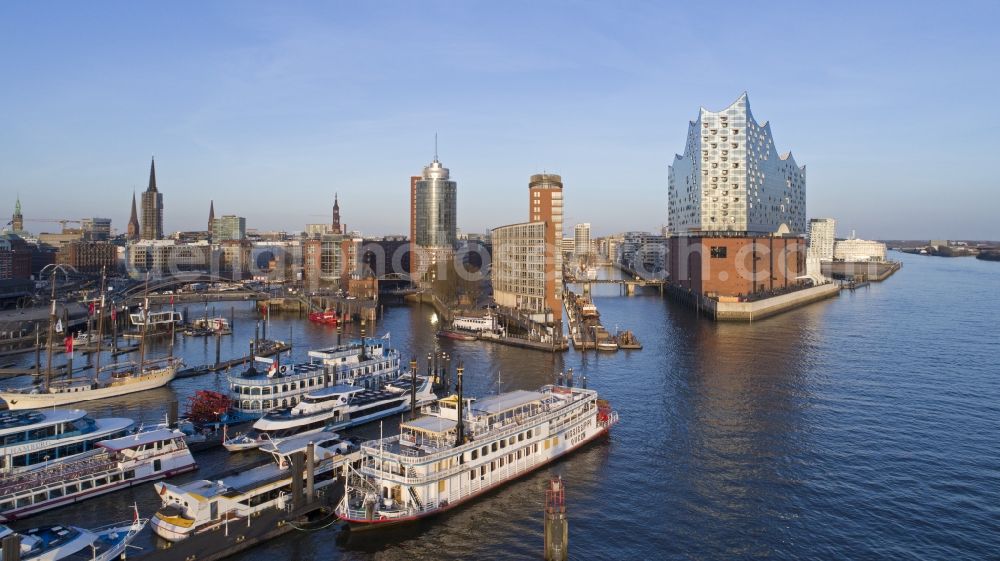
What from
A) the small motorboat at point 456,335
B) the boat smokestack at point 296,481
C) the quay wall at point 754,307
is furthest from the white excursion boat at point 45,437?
the quay wall at point 754,307

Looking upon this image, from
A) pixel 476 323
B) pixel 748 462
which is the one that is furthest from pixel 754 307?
pixel 748 462

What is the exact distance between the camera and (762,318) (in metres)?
72.0

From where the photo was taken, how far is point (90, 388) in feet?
119

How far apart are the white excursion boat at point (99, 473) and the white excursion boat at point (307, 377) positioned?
6.85m

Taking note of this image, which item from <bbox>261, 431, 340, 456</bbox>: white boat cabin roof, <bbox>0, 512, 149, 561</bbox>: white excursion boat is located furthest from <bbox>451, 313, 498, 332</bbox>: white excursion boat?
<bbox>0, 512, 149, 561</bbox>: white excursion boat


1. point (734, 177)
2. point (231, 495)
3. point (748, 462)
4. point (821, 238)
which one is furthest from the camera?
point (821, 238)

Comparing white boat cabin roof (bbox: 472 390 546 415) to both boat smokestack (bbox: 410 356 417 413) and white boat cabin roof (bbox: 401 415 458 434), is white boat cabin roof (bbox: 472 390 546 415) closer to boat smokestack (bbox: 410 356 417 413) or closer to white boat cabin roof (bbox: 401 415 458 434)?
white boat cabin roof (bbox: 401 415 458 434)

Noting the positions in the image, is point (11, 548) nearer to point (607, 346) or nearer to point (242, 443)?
point (242, 443)

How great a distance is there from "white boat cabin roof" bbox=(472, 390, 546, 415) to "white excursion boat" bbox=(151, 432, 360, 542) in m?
5.28

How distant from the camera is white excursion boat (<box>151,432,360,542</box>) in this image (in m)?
19.3

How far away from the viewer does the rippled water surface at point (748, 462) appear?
19.9 metres

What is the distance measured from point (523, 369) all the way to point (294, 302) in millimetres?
48045

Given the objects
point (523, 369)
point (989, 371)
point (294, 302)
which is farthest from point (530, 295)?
point (989, 371)

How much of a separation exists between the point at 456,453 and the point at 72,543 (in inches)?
426
